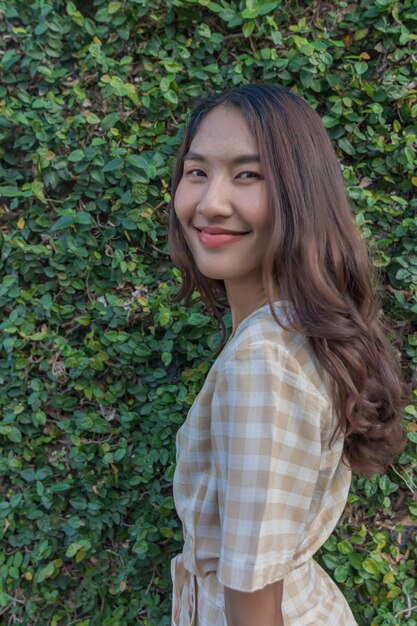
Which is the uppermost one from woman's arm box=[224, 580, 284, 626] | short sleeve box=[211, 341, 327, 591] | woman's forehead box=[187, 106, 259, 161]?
woman's forehead box=[187, 106, 259, 161]

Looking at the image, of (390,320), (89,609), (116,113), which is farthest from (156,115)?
(89,609)

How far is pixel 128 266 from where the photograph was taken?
1.87 metres

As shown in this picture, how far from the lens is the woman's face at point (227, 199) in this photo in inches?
40.2

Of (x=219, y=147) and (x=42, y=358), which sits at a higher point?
(x=219, y=147)

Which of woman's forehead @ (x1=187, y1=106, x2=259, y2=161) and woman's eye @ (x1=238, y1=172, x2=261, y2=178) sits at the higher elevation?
woman's forehead @ (x1=187, y1=106, x2=259, y2=161)

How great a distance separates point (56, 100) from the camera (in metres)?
1.89

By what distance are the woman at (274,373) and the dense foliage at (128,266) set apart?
624mm

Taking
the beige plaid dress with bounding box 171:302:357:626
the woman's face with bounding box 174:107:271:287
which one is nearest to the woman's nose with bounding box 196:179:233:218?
the woman's face with bounding box 174:107:271:287

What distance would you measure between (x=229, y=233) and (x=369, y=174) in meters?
0.99

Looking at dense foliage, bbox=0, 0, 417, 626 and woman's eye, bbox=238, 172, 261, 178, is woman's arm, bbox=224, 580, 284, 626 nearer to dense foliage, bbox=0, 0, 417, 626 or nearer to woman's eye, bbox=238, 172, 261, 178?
woman's eye, bbox=238, 172, 261, 178

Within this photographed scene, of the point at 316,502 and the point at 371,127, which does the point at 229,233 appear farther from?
the point at 371,127

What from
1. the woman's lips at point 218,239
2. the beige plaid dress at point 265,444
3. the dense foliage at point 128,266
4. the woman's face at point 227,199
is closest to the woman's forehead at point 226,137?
the woman's face at point 227,199

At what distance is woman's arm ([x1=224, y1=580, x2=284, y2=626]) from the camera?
88 cm

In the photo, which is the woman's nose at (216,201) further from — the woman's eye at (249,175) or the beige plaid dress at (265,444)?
the beige plaid dress at (265,444)
